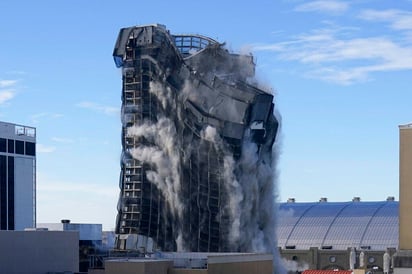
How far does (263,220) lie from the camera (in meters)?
136

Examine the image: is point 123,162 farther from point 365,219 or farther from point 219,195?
point 365,219

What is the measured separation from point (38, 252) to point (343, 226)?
10802cm

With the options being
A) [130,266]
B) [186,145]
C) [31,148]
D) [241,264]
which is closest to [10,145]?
[31,148]

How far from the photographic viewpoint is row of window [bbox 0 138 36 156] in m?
157

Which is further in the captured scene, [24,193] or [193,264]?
[24,193]

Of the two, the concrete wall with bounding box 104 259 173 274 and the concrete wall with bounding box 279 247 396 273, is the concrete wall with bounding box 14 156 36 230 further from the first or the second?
the concrete wall with bounding box 104 259 173 274

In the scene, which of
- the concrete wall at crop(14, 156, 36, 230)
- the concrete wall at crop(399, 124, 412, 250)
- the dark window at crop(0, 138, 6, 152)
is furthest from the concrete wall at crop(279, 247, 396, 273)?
the concrete wall at crop(399, 124, 412, 250)

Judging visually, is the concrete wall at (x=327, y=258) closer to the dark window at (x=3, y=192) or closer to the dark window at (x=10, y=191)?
the dark window at (x=10, y=191)

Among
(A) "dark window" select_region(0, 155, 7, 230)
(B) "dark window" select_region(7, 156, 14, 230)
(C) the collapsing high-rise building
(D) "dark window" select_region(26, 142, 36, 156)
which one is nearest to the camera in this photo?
(C) the collapsing high-rise building

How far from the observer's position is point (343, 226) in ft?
599

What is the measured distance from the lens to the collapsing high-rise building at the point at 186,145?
Result: 129m

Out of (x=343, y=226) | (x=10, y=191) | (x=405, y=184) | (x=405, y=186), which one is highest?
(x=405, y=184)

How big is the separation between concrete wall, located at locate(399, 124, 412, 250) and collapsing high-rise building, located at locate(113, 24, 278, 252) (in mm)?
39670

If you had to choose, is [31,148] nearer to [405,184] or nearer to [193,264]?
[193,264]
